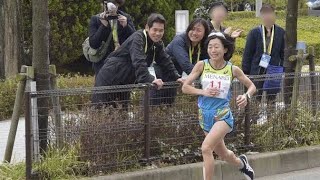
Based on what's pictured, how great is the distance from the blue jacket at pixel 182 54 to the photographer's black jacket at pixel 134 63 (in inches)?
5.0

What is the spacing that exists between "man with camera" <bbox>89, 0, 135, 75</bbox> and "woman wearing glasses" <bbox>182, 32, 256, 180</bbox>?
1.54 m

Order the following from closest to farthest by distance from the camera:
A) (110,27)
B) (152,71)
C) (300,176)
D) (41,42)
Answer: (41,42) < (152,71) < (300,176) < (110,27)

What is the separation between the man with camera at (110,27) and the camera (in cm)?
718

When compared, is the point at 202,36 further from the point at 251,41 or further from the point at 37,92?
the point at 37,92

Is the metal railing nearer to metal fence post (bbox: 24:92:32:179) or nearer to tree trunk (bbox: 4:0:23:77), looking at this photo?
metal fence post (bbox: 24:92:32:179)

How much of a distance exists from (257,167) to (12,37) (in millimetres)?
8237

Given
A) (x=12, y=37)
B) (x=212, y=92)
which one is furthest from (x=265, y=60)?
(x=12, y=37)

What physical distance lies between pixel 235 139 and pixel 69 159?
7.25 feet

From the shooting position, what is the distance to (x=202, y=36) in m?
7.08

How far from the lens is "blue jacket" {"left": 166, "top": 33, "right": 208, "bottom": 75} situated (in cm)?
703

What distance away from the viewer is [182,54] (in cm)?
708

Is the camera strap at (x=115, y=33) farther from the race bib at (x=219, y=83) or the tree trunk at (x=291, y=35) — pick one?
the tree trunk at (x=291, y=35)

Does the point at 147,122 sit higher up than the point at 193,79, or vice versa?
the point at 193,79

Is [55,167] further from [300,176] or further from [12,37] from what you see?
[12,37]
